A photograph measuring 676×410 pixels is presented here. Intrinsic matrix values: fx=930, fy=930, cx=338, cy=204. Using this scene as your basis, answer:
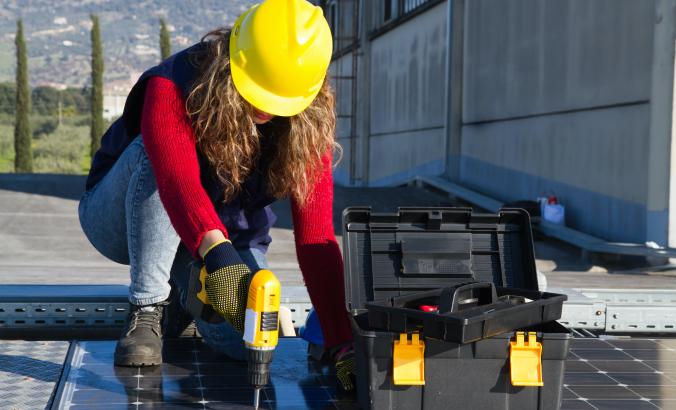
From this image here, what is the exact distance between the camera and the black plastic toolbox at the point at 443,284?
2.38 meters

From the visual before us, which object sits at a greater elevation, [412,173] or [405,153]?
[405,153]

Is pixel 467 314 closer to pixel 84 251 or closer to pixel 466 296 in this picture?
pixel 466 296

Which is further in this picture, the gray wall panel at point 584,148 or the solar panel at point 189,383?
the gray wall panel at point 584,148

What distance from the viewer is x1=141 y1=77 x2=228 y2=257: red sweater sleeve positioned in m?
2.50

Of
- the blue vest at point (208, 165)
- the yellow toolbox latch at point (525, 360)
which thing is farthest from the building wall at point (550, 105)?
the yellow toolbox latch at point (525, 360)

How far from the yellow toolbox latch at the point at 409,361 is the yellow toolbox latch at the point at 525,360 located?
0.76ft

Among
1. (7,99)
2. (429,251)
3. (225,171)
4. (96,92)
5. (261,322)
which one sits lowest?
(261,322)

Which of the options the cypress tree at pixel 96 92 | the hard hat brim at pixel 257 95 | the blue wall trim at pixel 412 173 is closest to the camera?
the hard hat brim at pixel 257 95

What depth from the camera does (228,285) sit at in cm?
230

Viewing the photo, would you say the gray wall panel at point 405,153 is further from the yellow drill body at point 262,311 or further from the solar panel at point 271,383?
the yellow drill body at point 262,311

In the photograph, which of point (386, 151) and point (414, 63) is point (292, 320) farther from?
point (386, 151)

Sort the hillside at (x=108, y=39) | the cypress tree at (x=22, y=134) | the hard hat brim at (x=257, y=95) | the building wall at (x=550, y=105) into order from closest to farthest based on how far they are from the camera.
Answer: the hard hat brim at (x=257, y=95), the building wall at (x=550, y=105), the cypress tree at (x=22, y=134), the hillside at (x=108, y=39)

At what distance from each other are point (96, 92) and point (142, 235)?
118ft

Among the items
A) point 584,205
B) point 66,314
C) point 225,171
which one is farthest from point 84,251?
point 225,171
